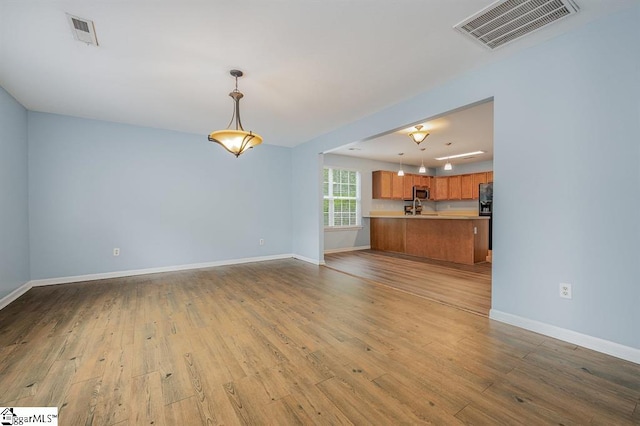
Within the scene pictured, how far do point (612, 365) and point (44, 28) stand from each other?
5.00 m

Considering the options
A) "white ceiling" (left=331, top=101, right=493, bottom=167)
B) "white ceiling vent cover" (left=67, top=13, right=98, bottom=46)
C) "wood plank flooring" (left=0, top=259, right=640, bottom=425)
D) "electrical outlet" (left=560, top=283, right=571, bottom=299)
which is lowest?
"wood plank flooring" (left=0, top=259, right=640, bottom=425)

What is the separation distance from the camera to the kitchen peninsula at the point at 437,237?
5.35 metres

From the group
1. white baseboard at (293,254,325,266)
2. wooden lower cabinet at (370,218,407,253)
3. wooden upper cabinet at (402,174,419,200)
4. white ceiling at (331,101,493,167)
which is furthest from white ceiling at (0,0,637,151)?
wooden upper cabinet at (402,174,419,200)

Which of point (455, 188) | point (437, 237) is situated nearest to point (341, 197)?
point (437, 237)

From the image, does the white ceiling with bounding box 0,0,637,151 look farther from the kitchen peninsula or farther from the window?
the window

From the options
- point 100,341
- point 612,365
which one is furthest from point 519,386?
point 100,341

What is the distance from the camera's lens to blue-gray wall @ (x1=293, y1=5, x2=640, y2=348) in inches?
75.7

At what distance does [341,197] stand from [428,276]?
3.52 metres

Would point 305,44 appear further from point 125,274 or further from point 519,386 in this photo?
point 125,274

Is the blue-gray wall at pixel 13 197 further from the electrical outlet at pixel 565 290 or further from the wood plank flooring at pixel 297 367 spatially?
the electrical outlet at pixel 565 290

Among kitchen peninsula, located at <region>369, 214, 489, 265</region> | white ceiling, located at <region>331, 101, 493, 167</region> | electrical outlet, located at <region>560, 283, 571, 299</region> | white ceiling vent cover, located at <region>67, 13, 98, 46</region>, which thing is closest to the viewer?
white ceiling vent cover, located at <region>67, 13, 98, 46</region>

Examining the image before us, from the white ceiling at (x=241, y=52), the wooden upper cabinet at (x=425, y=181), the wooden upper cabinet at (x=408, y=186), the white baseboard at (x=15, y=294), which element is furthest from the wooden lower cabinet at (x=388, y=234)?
the white baseboard at (x=15, y=294)

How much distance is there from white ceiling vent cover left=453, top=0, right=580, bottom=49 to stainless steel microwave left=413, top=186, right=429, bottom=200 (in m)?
6.41

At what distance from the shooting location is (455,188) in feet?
28.2
